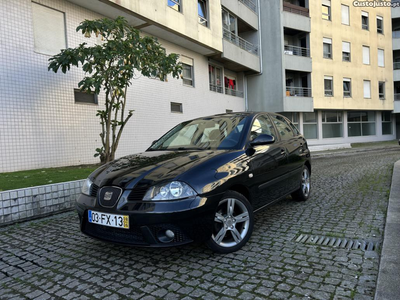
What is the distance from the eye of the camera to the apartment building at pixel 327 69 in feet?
70.9

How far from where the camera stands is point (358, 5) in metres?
26.3

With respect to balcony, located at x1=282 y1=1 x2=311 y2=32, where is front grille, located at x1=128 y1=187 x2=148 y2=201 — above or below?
below

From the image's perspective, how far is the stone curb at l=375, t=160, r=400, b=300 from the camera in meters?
2.19

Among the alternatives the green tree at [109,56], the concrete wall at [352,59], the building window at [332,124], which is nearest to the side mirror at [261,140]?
the green tree at [109,56]

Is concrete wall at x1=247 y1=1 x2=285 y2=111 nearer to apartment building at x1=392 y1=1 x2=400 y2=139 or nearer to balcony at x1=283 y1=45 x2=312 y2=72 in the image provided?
balcony at x1=283 y1=45 x2=312 y2=72

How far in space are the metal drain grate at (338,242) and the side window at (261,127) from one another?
4.40ft

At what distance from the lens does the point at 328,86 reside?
24.3 meters

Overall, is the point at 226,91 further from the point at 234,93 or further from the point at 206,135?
the point at 206,135

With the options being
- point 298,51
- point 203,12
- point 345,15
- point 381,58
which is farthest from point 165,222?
point 381,58

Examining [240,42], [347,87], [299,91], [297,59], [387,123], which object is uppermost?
[240,42]

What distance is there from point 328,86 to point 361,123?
6.39 meters

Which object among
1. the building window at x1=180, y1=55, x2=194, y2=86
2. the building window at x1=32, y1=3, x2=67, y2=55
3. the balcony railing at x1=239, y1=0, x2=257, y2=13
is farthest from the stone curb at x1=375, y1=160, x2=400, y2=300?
the balcony railing at x1=239, y1=0, x2=257, y2=13

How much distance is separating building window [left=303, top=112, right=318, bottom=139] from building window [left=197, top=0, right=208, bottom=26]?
1236 cm

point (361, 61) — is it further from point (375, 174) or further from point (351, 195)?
point (351, 195)
